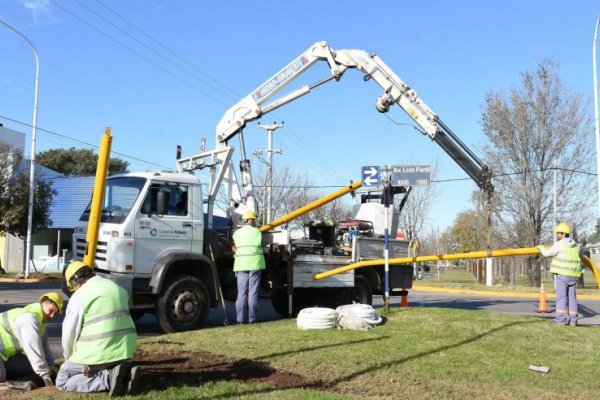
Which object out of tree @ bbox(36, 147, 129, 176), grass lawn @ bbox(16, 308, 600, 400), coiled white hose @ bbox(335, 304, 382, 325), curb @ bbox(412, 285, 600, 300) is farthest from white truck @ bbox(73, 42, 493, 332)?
tree @ bbox(36, 147, 129, 176)

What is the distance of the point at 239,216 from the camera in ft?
39.8

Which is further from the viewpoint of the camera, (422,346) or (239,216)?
(239,216)

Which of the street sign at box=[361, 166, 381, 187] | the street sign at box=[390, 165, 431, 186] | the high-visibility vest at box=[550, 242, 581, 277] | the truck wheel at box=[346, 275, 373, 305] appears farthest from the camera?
the truck wheel at box=[346, 275, 373, 305]

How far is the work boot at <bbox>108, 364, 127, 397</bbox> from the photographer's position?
504cm

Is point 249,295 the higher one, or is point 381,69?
point 381,69

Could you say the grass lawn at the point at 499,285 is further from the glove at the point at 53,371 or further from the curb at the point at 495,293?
the glove at the point at 53,371

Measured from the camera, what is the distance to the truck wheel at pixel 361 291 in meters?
12.9

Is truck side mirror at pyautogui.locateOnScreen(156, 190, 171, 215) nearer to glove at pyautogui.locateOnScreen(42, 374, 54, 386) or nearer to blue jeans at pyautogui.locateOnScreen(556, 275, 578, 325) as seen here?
glove at pyautogui.locateOnScreen(42, 374, 54, 386)

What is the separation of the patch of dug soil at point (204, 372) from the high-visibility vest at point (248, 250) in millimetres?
3151

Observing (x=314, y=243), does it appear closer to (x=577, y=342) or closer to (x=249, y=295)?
(x=249, y=295)

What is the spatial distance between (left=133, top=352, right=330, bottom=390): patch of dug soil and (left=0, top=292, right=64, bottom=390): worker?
98cm

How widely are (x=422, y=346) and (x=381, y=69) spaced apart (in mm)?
7990

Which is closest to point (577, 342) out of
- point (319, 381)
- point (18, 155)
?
point (319, 381)

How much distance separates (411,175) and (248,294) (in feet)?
12.2
